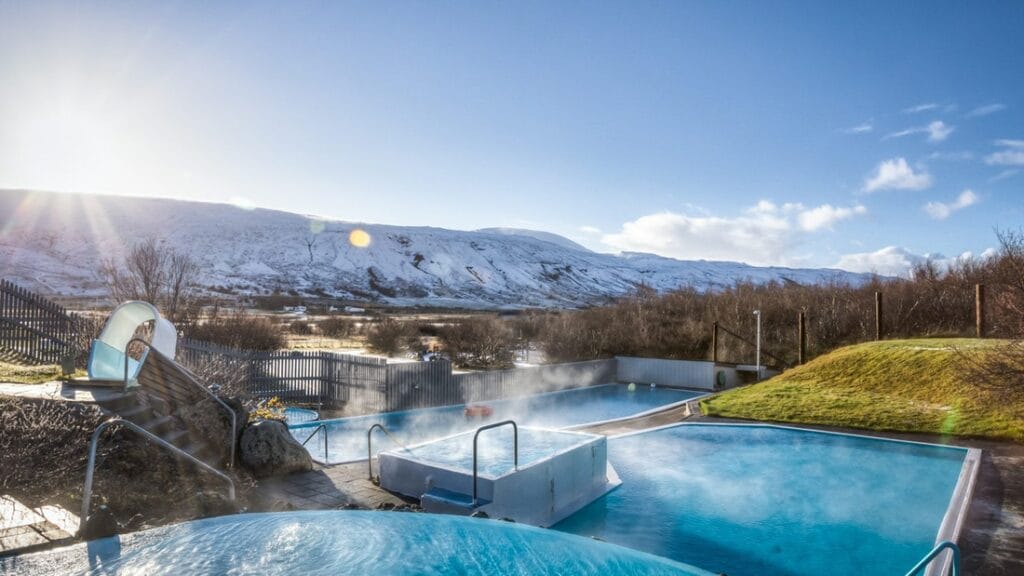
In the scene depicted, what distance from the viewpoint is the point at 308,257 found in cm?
11012

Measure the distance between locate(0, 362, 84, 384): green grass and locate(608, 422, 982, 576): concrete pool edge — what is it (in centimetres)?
932

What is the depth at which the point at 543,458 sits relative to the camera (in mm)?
7863

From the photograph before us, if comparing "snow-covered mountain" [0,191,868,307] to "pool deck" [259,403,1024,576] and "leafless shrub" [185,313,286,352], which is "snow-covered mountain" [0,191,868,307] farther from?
"pool deck" [259,403,1024,576]

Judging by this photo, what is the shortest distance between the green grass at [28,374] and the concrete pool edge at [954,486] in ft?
30.6

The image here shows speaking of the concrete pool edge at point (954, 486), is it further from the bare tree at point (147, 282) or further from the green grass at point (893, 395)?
the bare tree at point (147, 282)

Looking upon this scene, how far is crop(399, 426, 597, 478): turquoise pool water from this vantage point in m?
7.74

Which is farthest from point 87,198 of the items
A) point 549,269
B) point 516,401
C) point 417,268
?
point 516,401

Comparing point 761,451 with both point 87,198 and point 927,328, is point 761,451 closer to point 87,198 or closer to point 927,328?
point 927,328

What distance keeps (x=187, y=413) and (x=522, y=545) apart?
4717 millimetres

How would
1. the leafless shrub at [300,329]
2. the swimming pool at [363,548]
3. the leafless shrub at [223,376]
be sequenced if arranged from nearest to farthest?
the swimming pool at [363,548] → the leafless shrub at [223,376] → the leafless shrub at [300,329]

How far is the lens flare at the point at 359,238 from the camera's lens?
404 feet

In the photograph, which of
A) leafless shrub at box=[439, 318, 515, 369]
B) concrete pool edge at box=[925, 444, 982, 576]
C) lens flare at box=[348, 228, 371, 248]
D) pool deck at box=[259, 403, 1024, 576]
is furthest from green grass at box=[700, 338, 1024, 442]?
lens flare at box=[348, 228, 371, 248]

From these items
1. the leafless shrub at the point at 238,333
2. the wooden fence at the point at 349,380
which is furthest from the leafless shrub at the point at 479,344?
the leafless shrub at the point at 238,333

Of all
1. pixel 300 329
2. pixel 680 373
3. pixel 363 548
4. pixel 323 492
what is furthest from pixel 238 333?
pixel 363 548
